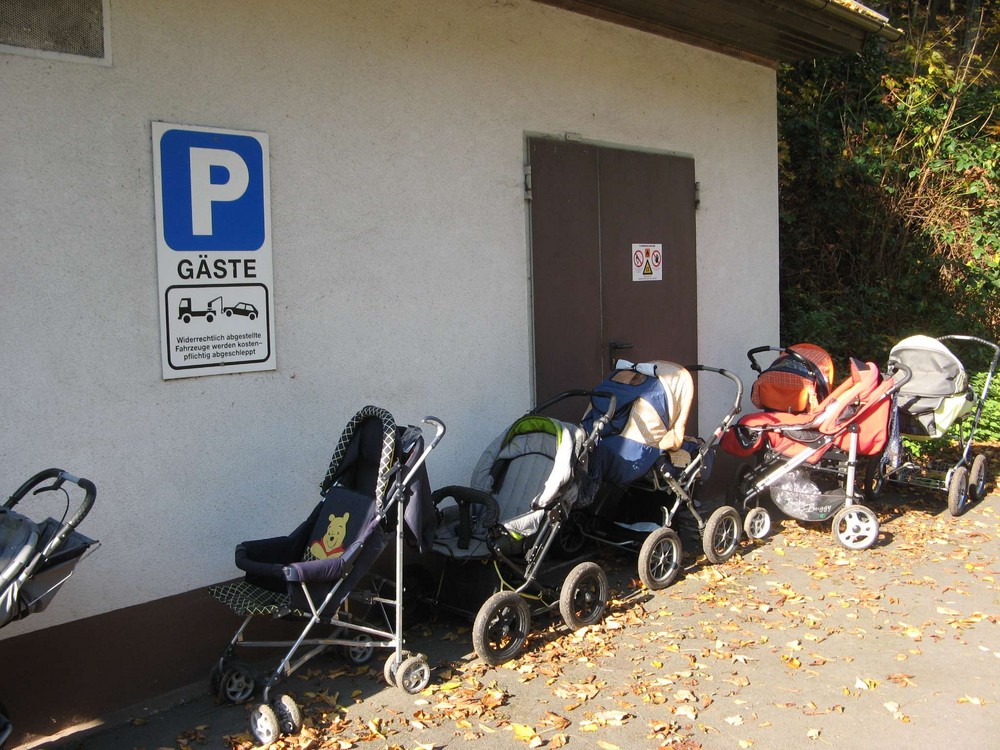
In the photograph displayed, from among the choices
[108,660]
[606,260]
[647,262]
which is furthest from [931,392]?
[108,660]

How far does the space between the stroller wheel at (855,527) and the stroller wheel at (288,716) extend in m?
4.27

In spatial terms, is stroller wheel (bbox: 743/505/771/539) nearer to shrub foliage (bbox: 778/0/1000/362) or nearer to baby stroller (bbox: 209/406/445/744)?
baby stroller (bbox: 209/406/445/744)

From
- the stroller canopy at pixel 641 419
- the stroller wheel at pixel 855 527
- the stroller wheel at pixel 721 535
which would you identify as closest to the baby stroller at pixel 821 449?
the stroller wheel at pixel 855 527

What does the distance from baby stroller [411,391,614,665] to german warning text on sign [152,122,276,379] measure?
4.51ft

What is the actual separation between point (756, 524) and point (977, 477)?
7.91 ft

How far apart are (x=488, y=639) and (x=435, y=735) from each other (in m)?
0.72

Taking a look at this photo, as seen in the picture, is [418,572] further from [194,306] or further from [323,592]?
[194,306]

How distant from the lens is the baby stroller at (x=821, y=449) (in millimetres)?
6875

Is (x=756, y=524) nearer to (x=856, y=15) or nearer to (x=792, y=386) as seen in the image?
(x=792, y=386)

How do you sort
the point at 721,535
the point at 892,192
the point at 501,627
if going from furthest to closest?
the point at 892,192, the point at 721,535, the point at 501,627

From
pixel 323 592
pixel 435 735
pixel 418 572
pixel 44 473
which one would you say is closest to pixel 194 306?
pixel 44 473

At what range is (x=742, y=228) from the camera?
8.47m

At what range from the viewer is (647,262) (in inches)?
291

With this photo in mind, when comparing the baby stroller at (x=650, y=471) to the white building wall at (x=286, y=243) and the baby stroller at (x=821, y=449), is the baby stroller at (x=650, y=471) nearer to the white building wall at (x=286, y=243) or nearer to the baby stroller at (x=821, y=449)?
the baby stroller at (x=821, y=449)
